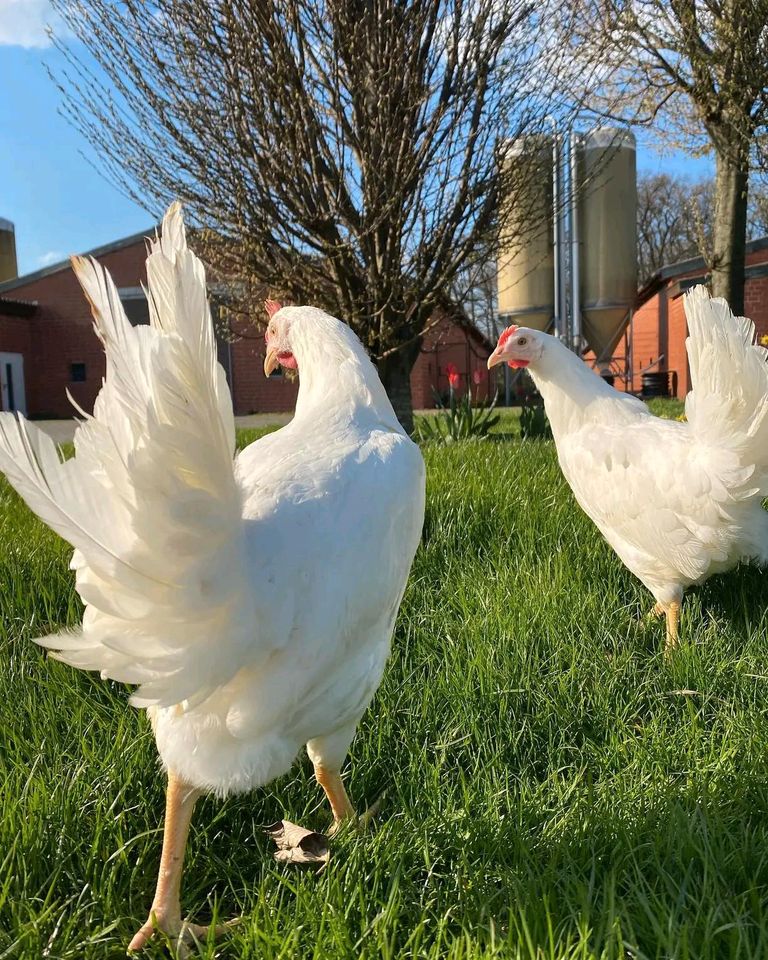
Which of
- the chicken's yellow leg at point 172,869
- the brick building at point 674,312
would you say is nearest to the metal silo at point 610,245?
the brick building at point 674,312

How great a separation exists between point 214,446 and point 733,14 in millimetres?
7547

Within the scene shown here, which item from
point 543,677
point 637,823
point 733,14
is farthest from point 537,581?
point 733,14

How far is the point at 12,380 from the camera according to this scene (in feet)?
75.4

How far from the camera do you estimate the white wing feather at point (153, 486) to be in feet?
4.13

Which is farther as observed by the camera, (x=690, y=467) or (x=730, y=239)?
(x=730, y=239)

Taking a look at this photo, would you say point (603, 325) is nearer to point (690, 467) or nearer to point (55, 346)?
point (690, 467)

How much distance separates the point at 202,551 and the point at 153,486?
0.54 ft

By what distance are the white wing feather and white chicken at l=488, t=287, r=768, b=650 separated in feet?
7.30

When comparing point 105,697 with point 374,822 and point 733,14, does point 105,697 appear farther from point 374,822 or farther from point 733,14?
point 733,14

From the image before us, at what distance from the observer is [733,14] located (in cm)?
646

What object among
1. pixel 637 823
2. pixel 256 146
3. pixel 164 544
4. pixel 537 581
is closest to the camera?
pixel 164 544

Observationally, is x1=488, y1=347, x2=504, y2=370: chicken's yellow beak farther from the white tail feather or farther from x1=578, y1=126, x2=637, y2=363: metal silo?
x1=578, y1=126, x2=637, y2=363: metal silo

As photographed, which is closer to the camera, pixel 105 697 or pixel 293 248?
pixel 105 697

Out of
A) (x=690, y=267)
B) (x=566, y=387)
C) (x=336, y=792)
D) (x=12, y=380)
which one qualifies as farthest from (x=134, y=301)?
(x=336, y=792)
